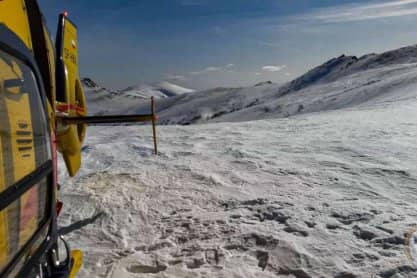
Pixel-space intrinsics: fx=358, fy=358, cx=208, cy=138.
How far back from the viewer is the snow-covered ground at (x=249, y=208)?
3572 millimetres

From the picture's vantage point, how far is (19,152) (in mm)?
2045

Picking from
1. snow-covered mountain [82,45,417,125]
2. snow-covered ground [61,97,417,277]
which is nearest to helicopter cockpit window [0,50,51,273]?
snow-covered ground [61,97,417,277]

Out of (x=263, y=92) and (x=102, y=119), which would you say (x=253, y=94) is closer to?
(x=263, y=92)

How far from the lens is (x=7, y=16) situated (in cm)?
232

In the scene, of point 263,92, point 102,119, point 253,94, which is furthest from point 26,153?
point 263,92

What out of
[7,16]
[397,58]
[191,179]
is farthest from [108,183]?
[397,58]

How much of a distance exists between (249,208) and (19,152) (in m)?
3.45

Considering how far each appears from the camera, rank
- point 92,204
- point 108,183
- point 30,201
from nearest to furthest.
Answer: point 30,201
point 92,204
point 108,183

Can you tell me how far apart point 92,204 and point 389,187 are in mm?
4450

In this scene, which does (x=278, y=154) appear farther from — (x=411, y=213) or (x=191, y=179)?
(x=411, y=213)

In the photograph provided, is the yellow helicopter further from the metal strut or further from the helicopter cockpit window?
the metal strut

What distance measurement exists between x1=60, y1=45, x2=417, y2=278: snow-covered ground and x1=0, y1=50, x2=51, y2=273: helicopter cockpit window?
157 cm

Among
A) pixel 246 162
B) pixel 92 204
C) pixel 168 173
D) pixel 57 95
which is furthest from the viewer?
pixel 246 162

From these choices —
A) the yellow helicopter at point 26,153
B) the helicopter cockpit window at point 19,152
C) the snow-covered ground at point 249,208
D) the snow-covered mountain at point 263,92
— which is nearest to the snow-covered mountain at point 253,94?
the snow-covered mountain at point 263,92
